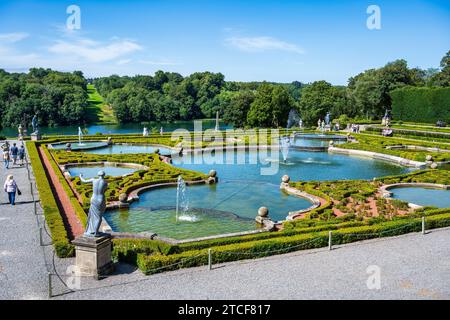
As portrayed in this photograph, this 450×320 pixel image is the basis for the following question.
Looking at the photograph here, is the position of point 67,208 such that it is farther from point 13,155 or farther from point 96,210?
point 13,155

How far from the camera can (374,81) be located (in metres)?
68.3

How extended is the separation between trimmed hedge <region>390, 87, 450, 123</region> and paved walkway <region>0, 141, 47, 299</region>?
5310 cm

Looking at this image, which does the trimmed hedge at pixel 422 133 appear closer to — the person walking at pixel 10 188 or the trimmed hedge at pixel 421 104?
the trimmed hedge at pixel 421 104

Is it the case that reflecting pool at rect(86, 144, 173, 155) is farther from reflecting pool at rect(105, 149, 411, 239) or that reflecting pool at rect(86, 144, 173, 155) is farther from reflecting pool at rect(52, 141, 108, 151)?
reflecting pool at rect(105, 149, 411, 239)

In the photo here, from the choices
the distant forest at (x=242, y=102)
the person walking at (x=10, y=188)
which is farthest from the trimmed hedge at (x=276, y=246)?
the distant forest at (x=242, y=102)

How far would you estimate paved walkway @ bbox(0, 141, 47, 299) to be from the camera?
10.5 m

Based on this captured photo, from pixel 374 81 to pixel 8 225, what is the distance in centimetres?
6294

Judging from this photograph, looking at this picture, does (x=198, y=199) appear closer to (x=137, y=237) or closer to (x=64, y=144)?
(x=137, y=237)

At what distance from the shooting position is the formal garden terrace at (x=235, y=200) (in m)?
13.5

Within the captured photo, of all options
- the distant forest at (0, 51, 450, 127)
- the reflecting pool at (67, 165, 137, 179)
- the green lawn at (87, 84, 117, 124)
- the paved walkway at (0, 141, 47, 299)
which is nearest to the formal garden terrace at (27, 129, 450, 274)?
the reflecting pool at (67, 165, 137, 179)

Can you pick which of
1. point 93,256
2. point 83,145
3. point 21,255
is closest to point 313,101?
point 83,145

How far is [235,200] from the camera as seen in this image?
20.8 m
